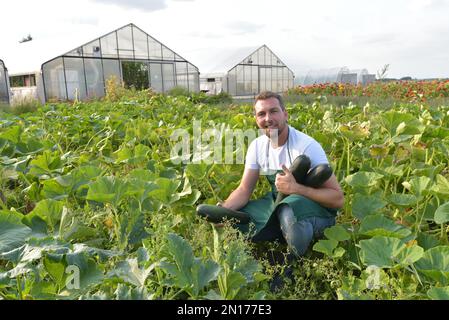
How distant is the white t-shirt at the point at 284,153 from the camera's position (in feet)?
6.31

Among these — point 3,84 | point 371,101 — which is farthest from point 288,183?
point 3,84

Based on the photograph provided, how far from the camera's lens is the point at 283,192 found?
1787 mm

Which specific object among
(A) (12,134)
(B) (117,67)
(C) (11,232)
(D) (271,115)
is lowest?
(C) (11,232)

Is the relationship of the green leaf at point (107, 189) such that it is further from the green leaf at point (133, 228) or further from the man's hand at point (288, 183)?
the man's hand at point (288, 183)

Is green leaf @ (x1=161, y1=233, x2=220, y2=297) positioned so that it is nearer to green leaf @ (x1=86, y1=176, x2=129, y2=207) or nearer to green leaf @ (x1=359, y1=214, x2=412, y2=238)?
green leaf @ (x1=86, y1=176, x2=129, y2=207)

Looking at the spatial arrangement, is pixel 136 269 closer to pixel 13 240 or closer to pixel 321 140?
pixel 13 240

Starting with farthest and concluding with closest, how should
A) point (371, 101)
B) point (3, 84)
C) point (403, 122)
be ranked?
1. point (3, 84)
2. point (371, 101)
3. point (403, 122)

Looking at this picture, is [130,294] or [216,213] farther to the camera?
[216,213]

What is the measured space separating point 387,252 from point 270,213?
0.63 meters

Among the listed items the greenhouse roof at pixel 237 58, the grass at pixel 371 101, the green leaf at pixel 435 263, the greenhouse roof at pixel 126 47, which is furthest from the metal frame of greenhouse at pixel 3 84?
the green leaf at pixel 435 263

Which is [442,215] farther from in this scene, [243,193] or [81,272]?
[81,272]

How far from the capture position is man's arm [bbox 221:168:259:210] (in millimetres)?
1971

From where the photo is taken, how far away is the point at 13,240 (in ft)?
3.95
